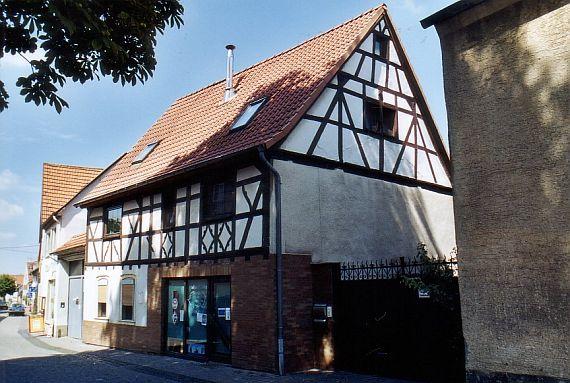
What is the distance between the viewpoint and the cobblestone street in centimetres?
1095

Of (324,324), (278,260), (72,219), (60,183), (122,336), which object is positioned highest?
(60,183)

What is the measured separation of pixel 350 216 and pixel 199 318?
4.88 metres

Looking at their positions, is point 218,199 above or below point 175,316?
above

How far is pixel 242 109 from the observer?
50.8ft

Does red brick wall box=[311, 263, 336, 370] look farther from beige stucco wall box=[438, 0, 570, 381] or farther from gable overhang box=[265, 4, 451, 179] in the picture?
beige stucco wall box=[438, 0, 570, 381]

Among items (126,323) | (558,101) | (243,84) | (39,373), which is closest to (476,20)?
(558,101)

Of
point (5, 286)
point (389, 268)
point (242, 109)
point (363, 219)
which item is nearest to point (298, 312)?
point (389, 268)

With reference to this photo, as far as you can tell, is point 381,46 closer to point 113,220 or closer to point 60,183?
point 113,220

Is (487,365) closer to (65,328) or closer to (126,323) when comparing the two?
(126,323)

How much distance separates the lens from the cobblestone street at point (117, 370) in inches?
431

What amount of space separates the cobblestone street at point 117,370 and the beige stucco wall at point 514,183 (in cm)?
347

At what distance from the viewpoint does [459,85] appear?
8.46 metres

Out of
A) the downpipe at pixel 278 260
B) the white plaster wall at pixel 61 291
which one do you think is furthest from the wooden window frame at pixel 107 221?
the downpipe at pixel 278 260

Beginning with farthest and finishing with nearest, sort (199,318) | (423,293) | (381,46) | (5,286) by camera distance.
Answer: (5,286) < (381,46) < (199,318) < (423,293)
